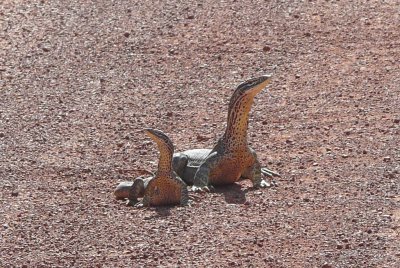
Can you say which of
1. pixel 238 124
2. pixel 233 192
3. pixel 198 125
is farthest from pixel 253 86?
pixel 198 125

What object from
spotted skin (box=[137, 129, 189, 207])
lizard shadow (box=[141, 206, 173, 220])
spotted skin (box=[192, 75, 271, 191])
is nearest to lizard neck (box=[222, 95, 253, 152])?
spotted skin (box=[192, 75, 271, 191])

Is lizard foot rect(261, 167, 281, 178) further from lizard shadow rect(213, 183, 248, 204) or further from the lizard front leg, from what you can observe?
the lizard front leg

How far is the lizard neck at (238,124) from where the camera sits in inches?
631

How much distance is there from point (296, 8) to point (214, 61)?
6.38 feet

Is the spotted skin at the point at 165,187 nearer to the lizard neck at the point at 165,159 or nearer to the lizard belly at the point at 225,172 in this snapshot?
the lizard neck at the point at 165,159

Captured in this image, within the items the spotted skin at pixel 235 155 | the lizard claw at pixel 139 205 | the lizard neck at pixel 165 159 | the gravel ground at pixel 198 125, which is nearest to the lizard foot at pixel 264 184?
the spotted skin at pixel 235 155

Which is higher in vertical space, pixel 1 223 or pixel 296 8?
pixel 296 8

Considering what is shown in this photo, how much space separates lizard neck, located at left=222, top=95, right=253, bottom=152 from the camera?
16016mm

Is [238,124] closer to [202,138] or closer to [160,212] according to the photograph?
[160,212]

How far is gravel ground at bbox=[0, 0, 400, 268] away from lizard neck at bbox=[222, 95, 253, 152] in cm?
49

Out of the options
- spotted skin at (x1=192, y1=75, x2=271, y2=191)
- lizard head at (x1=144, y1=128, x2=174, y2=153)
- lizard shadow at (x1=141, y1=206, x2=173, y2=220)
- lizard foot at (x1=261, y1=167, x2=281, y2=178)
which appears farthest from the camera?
lizard foot at (x1=261, y1=167, x2=281, y2=178)

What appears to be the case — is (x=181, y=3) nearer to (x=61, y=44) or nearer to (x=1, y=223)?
(x=61, y=44)

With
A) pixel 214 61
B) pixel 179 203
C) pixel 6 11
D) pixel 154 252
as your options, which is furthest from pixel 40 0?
pixel 154 252

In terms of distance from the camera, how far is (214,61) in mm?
20484
